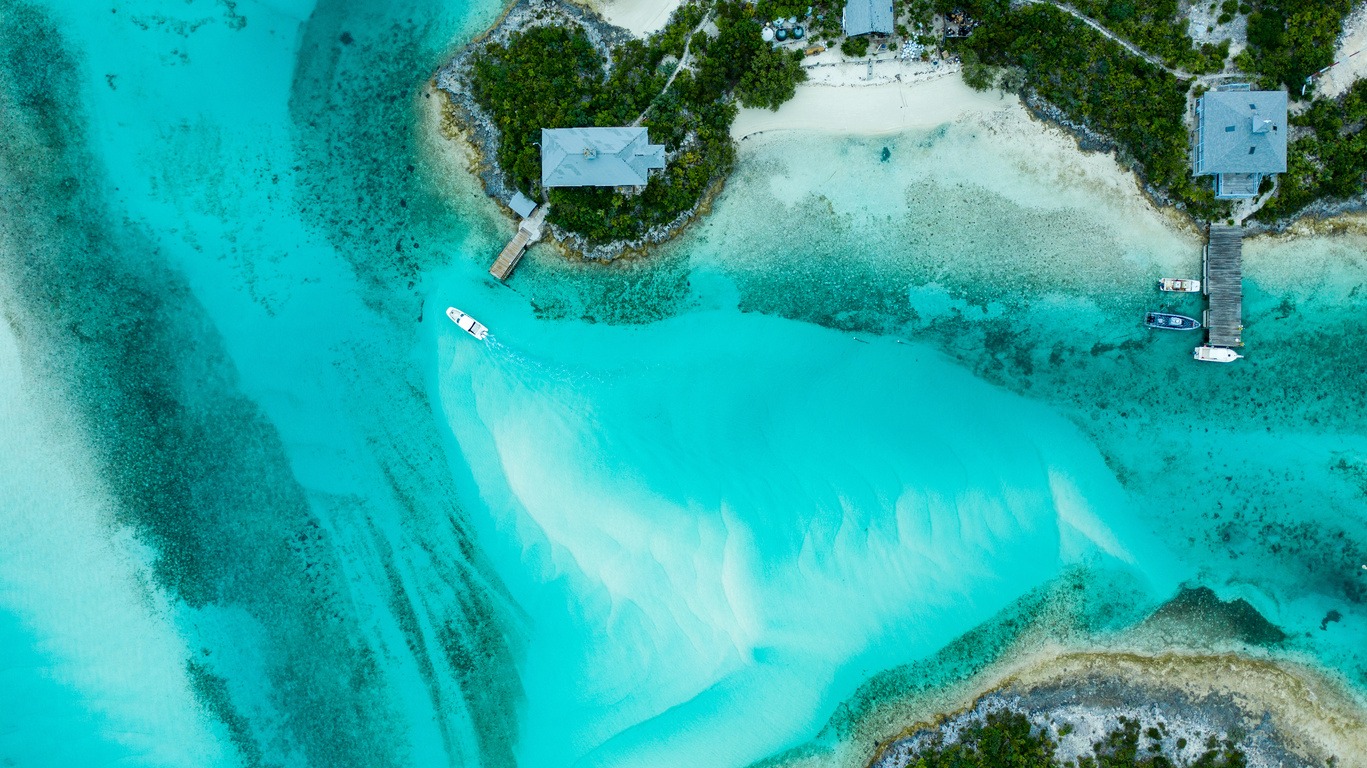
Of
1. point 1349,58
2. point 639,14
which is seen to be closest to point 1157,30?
point 1349,58

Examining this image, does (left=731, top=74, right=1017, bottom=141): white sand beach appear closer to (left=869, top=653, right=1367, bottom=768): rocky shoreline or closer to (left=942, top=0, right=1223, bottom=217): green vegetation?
(left=942, top=0, right=1223, bottom=217): green vegetation

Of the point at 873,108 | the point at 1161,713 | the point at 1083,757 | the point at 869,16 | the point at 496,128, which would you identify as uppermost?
the point at 869,16

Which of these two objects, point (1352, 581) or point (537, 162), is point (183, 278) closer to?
point (537, 162)

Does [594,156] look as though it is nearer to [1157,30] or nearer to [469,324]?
[469,324]

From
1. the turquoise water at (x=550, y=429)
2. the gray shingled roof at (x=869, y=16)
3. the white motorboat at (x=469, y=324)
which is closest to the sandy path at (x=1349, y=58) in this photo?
the turquoise water at (x=550, y=429)

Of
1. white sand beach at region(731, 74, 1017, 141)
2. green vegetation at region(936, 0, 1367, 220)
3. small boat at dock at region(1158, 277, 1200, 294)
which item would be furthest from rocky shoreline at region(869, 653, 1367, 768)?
white sand beach at region(731, 74, 1017, 141)

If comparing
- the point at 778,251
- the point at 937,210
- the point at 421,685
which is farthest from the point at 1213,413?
the point at 421,685
